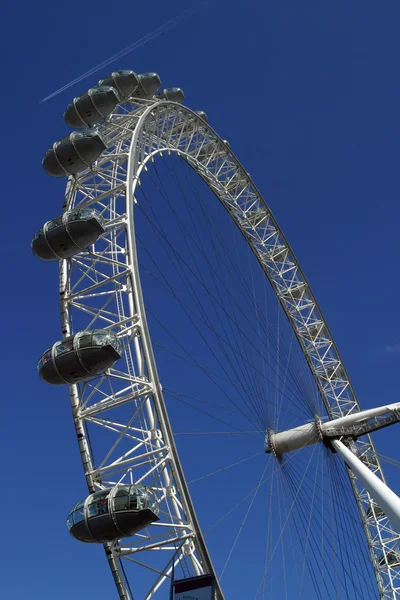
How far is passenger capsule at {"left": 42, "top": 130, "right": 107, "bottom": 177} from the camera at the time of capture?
2272 cm

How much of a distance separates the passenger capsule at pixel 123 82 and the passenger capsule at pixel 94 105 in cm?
204

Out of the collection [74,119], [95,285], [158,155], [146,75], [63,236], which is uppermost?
[146,75]

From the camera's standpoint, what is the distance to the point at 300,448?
26.1 metres

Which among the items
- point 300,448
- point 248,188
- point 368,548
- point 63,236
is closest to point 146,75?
point 248,188

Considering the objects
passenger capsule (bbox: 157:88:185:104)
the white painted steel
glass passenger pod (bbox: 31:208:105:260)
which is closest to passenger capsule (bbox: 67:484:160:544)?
glass passenger pod (bbox: 31:208:105:260)

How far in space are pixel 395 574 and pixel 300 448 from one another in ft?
41.4

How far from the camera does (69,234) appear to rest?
799 inches

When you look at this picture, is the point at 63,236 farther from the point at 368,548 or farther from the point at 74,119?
the point at 368,548

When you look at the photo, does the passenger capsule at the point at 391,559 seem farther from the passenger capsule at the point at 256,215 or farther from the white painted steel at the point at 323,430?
the passenger capsule at the point at 256,215

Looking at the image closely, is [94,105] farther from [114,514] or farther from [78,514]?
[114,514]

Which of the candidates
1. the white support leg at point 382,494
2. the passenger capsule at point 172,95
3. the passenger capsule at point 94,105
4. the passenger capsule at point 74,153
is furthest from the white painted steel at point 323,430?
the passenger capsule at point 172,95

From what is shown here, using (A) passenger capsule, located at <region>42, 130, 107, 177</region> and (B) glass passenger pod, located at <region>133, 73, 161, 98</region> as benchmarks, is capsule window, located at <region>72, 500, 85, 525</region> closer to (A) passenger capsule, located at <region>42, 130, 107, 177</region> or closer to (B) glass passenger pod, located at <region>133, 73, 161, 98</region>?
(A) passenger capsule, located at <region>42, 130, 107, 177</region>

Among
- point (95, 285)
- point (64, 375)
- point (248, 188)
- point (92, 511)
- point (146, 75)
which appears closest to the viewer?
point (92, 511)

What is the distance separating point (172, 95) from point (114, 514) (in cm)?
2205
